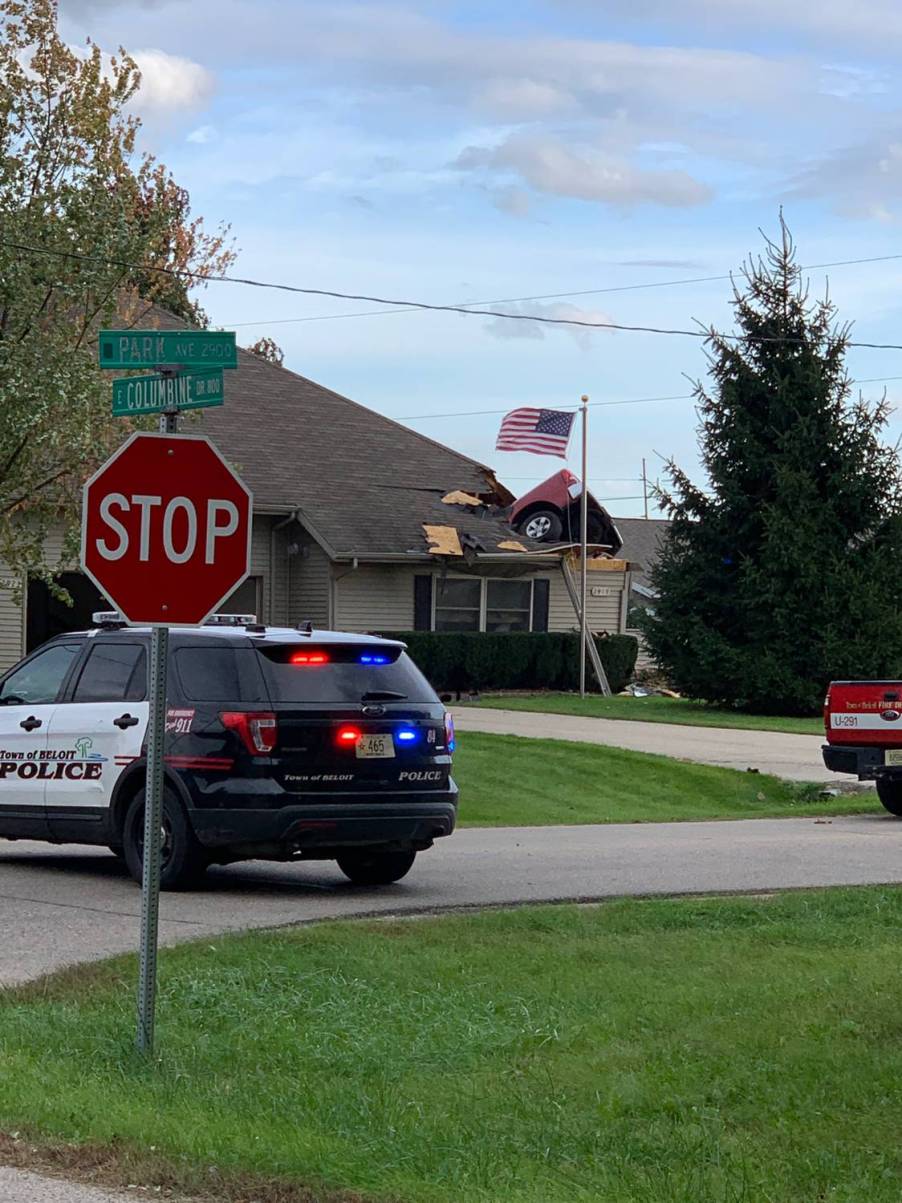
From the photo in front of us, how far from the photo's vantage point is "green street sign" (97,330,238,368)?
7574mm

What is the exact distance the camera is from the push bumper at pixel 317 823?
39.4ft

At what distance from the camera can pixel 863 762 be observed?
19328 mm

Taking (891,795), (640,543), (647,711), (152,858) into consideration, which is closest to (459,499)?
(647,711)

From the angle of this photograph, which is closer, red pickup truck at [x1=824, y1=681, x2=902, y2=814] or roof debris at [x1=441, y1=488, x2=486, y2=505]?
red pickup truck at [x1=824, y1=681, x2=902, y2=814]

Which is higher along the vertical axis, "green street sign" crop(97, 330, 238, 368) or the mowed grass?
"green street sign" crop(97, 330, 238, 368)

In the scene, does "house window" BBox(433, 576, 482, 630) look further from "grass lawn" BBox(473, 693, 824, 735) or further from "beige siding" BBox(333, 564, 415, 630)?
"grass lawn" BBox(473, 693, 824, 735)

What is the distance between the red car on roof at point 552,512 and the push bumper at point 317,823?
26169 mm

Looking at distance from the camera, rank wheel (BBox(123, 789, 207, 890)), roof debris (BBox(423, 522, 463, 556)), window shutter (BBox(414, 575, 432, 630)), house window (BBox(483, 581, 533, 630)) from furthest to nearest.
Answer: house window (BBox(483, 581, 533, 630))
window shutter (BBox(414, 575, 432, 630))
roof debris (BBox(423, 522, 463, 556))
wheel (BBox(123, 789, 207, 890))

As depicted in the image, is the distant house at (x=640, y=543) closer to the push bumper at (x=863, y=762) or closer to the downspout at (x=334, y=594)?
the downspout at (x=334, y=594)

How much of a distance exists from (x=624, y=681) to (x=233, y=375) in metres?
10.8

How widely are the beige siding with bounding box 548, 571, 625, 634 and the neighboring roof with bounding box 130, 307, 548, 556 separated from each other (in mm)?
1568

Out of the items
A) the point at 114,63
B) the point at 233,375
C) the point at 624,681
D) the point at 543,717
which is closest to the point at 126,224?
the point at 114,63

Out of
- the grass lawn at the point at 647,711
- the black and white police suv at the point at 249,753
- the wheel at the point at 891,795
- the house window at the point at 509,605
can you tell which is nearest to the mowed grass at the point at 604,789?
the wheel at the point at 891,795

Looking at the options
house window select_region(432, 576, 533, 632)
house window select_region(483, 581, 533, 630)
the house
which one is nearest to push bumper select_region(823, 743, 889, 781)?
the house
